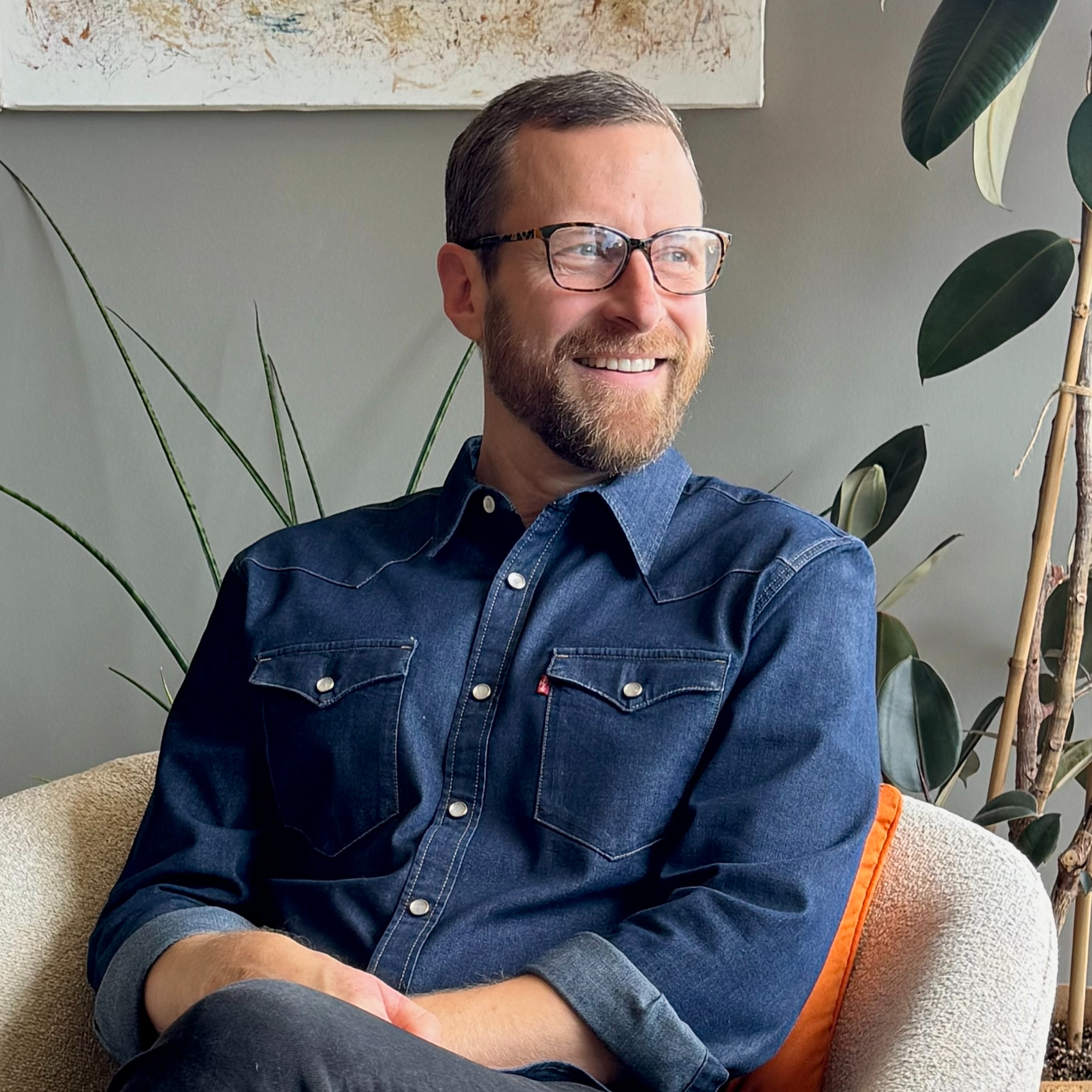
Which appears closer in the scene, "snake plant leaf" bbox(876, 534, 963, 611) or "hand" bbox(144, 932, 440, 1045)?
"hand" bbox(144, 932, 440, 1045)

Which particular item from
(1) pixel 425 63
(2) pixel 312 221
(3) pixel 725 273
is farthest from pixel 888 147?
(2) pixel 312 221

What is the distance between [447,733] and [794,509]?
383mm

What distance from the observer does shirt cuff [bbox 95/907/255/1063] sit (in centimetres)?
109

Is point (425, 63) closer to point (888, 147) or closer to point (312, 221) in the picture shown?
point (312, 221)

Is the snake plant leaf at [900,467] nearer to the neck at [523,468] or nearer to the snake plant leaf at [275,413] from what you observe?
the neck at [523,468]

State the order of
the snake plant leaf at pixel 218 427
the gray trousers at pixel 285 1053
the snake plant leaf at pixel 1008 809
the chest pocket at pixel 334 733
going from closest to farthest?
1. the gray trousers at pixel 285 1053
2. the chest pocket at pixel 334 733
3. the snake plant leaf at pixel 1008 809
4. the snake plant leaf at pixel 218 427

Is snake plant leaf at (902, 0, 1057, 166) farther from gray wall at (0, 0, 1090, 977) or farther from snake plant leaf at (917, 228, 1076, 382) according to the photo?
gray wall at (0, 0, 1090, 977)

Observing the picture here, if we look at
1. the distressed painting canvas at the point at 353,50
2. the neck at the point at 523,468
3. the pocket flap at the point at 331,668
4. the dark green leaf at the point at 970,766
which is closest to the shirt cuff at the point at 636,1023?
the pocket flap at the point at 331,668

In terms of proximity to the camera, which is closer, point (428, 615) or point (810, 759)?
point (810, 759)

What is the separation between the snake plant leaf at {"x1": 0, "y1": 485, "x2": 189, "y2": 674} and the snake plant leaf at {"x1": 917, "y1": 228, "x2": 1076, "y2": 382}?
3.47ft

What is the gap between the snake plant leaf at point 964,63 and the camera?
1.47 m

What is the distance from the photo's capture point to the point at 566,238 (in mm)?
1195

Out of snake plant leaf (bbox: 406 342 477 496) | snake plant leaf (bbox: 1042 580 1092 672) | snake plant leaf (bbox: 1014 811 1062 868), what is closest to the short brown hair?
snake plant leaf (bbox: 406 342 477 496)

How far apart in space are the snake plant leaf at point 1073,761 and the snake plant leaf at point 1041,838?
0.09m
